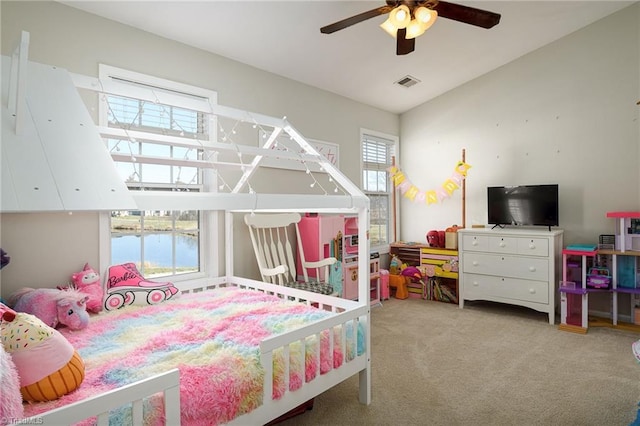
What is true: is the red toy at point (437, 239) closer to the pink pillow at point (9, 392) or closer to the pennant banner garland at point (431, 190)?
the pennant banner garland at point (431, 190)

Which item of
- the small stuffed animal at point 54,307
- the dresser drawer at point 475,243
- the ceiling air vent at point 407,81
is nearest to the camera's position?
the small stuffed animal at point 54,307

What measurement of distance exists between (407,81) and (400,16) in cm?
238

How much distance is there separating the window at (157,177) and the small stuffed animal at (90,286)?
9.7 inches

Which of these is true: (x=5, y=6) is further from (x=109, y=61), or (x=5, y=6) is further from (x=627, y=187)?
(x=627, y=187)

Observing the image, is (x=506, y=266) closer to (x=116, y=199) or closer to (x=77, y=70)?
(x=116, y=199)

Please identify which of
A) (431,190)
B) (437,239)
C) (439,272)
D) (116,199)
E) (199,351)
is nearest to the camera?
(116,199)

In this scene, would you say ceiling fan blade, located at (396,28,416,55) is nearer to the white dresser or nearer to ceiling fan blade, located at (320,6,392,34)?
ceiling fan blade, located at (320,6,392,34)

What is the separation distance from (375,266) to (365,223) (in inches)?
89.6

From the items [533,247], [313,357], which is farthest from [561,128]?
[313,357]

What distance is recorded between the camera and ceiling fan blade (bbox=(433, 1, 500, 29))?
2135mm

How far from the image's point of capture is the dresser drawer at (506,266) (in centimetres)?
372

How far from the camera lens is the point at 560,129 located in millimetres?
4066

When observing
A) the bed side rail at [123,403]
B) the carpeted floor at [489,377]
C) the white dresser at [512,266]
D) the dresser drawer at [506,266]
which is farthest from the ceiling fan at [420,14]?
the dresser drawer at [506,266]

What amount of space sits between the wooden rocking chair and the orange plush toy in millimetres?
1829
